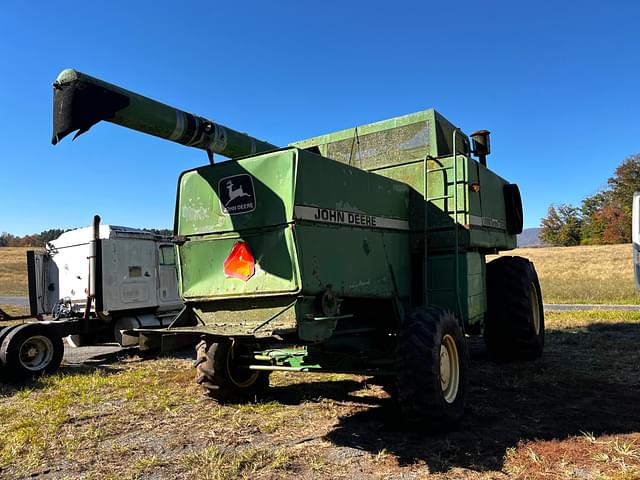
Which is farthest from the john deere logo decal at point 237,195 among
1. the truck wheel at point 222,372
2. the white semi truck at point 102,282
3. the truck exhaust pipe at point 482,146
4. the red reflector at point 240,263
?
the white semi truck at point 102,282

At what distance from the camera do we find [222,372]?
5832 mm

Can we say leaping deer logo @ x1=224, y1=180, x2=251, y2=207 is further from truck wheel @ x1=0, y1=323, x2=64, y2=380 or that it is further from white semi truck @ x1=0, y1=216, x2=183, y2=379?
white semi truck @ x1=0, y1=216, x2=183, y2=379

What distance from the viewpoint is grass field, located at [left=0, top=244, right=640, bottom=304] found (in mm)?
19906

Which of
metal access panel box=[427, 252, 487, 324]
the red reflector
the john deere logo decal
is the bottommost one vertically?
metal access panel box=[427, 252, 487, 324]

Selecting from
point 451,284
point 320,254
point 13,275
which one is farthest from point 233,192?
point 13,275

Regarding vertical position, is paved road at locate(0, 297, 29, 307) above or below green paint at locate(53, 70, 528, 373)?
below

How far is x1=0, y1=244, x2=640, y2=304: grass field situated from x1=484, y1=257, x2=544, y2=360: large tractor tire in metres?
11.9

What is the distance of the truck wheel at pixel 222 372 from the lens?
19.0ft

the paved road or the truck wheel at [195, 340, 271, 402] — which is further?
the paved road

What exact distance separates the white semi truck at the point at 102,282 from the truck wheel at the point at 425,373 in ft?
22.2

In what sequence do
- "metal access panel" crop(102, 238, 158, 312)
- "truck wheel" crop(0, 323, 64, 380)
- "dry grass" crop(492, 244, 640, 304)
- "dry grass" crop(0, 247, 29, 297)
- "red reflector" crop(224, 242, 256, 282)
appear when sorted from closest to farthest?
"red reflector" crop(224, 242, 256, 282) → "truck wheel" crop(0, 323, 64, 380) → "metal access panel" crop(102, 238, 158, 312) → "dry grass" crop(492, 244, 640, 304) → "dry grass" crop(0, 247, 29, 297)

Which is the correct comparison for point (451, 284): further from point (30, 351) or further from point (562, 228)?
point (562, 228)

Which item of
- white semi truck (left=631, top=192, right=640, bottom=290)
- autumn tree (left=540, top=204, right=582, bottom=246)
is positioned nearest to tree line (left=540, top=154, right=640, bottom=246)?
autumn tree (left=540, top=204, right=582, bottom=246)

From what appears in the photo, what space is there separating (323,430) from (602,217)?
2895 inches
